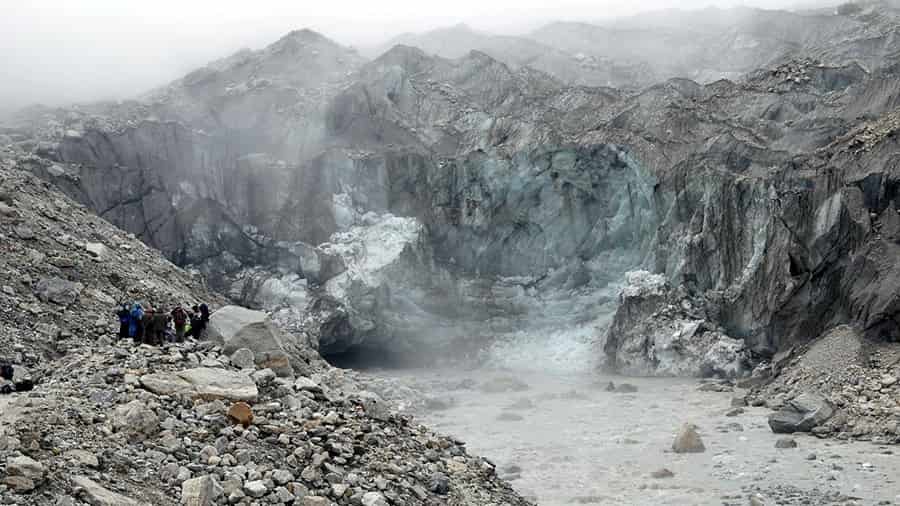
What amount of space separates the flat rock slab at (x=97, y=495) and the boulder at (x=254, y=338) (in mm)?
4461

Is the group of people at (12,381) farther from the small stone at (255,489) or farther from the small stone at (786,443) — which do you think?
the small stone at (786,443)

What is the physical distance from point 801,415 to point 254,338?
13010 mm

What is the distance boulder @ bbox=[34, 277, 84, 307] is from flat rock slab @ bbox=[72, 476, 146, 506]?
745 cm

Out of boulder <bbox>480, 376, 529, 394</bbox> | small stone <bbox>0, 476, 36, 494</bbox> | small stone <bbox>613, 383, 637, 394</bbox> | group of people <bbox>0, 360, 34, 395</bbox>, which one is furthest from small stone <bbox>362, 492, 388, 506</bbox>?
boulder <bbox>480, 376, 529, 394</bbox>

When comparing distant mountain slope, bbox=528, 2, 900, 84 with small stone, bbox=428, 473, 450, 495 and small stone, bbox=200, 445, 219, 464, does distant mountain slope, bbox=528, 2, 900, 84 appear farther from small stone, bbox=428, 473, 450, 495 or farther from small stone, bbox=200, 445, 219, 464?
small stone, bbox=200, 445, 219, 464

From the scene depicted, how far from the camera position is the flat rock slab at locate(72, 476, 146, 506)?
7301 mm

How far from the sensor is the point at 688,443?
1789 centimetres

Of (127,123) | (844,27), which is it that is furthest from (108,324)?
(844,27)

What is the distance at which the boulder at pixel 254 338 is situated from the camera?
1215 centimetres

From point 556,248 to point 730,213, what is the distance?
8.64m

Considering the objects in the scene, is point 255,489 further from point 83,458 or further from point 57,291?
point 57,291

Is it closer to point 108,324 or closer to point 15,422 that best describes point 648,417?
point 108,324

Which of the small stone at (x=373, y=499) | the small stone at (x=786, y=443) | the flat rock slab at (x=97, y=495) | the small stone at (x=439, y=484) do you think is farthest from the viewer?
the small stone at (x=786, y=443)

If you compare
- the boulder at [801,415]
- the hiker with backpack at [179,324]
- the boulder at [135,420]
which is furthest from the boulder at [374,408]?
the boulder at [801,415]
